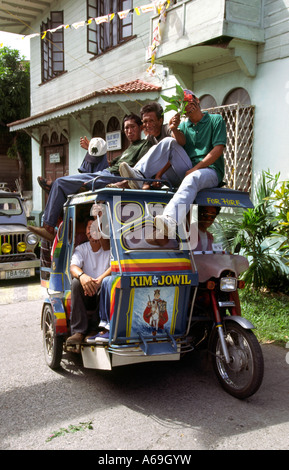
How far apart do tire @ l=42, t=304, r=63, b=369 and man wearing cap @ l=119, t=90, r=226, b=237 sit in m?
1.71

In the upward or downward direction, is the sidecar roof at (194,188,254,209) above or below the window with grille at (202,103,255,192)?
below

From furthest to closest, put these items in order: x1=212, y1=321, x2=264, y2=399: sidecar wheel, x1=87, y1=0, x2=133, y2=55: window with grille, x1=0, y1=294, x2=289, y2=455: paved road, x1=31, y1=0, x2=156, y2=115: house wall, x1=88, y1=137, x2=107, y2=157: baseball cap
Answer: x1=87, y1=0, x2=133, y2=55: window with grille
x1=31, y1=0, x2=156, y2=115: house wall
x1=88, y1=137, x2=107, y2=157: baseball cap
x1=212, y1=321, x2=264, y2=399: sidecar wheel
x1=0, y1=294, x2=289, y2=455: paved road

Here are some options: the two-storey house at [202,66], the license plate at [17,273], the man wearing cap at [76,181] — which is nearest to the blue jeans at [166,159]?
the man wearing cap at [76,181]

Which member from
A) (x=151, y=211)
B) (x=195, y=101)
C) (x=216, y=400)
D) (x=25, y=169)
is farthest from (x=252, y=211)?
(x=25, y=169)

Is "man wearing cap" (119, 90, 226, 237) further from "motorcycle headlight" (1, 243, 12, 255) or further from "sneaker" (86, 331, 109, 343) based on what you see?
"motorcycle headlight" (1, 243, 12, 255)

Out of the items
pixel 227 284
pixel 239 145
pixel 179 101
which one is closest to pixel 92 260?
pixel 227 284

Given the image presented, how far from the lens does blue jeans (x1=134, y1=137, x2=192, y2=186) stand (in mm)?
4258

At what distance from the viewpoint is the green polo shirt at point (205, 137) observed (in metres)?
4.31

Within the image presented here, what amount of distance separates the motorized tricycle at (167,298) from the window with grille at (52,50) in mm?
12549

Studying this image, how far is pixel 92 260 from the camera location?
4.34m

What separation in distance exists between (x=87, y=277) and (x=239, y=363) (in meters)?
1.57

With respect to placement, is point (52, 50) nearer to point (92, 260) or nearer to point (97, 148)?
point (97, 148)

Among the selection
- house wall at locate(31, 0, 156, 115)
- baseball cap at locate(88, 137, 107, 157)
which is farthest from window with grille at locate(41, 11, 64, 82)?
baseball cap at locate(88, 137, 107, 157)

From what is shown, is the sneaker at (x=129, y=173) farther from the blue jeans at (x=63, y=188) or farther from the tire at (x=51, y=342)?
the tire at (x=51, y=342)
